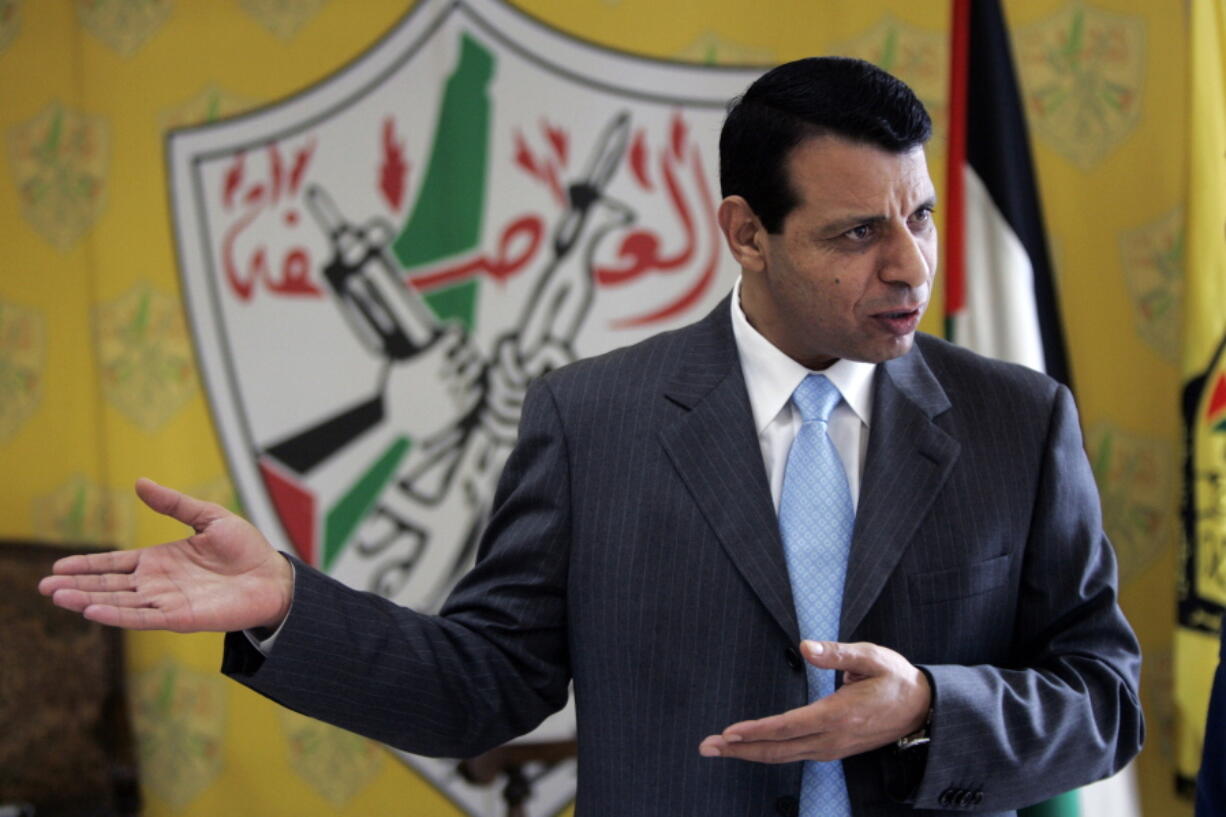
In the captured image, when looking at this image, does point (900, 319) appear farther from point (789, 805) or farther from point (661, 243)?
point (661, 243)

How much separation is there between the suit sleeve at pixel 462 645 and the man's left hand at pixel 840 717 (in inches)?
12.4

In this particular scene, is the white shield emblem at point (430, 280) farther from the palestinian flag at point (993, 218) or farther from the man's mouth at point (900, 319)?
the man's mouth at point (900, 319)

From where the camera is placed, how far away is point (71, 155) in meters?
3.55

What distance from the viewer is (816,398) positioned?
1398 mm

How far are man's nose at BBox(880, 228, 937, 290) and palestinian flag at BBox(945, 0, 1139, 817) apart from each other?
1.57 meters

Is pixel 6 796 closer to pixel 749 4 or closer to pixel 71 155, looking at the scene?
pixel 71 155

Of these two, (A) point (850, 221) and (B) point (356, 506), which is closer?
(A) point (850, 221)

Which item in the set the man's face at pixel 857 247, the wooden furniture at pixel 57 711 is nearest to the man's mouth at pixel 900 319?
the man's face at pixel 857 247

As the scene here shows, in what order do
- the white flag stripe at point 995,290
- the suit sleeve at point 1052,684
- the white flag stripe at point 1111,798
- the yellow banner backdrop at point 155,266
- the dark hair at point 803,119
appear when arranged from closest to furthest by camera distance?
1. the suit sleeve at point 1052,684
2. the dark hair at point 803,119
3. the white flag stripe at point 1111,798
4. the white flag stripe at point 995,290
5. the yellow banner backdrop at point 155,266

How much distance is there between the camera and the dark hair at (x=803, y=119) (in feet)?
4.33

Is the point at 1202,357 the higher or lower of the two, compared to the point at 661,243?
lower

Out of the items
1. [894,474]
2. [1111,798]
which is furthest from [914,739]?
[1111,798]

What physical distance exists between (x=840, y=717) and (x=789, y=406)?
40cm

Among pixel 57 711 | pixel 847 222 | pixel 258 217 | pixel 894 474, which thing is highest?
pixel 258 217
